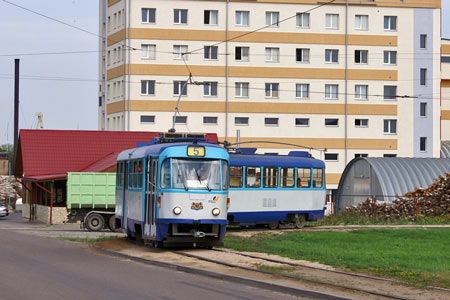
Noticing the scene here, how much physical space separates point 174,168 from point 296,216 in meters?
14.7

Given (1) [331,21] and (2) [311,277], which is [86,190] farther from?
(1) [331,21]

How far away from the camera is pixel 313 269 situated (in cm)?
1812

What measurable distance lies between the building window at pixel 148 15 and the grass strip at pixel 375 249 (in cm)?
4687

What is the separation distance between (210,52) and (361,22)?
14.2 m

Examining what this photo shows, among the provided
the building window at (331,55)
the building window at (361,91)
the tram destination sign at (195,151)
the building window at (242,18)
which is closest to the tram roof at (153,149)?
the tram destination sign at (195,151)

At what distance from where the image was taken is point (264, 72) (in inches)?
3086

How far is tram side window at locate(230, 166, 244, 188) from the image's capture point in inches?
1384

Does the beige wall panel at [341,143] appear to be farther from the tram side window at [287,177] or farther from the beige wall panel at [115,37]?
the tram side window at [287,177]

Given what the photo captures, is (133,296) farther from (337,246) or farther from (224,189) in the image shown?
(337,246)

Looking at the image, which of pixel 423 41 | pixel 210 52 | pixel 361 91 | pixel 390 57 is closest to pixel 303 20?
pixel 361 91

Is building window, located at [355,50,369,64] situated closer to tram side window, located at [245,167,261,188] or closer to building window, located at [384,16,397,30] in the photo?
building window, located at [384,16,397,30]

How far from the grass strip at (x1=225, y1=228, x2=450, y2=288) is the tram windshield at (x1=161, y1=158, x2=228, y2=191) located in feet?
6.48

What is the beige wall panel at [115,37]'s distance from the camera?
255 feet

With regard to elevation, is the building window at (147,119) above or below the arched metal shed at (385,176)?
above
